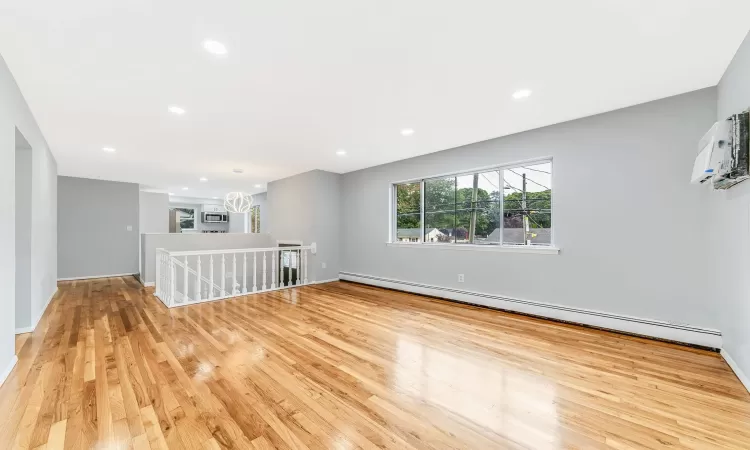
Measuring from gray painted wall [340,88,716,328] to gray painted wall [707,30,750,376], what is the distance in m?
0.16

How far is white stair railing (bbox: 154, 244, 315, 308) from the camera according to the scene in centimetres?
419

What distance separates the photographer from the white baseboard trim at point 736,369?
1.96m

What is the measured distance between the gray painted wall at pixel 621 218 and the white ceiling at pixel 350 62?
10.1 inches

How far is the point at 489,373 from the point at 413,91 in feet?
7.86

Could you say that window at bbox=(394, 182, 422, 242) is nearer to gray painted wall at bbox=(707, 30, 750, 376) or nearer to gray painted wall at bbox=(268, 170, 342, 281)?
gray painted wall at bbox=(268, 170, 342, 281)

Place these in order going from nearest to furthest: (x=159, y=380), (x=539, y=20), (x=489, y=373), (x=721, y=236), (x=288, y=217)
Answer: (x=539, y=20) < (x=159, y=380) < (x=489, y=373) < (x=721, y=236) < (x=288, y=217)

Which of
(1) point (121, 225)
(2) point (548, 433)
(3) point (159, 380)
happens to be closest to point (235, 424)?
(3) point (159, 380)

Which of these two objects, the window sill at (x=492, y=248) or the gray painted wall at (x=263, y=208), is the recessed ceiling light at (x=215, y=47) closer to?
the window sill at (x=492, y=248)

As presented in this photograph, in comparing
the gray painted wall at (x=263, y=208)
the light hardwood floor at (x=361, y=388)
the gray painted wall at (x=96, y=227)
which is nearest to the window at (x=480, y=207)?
the light hardwood floor at (x=361, y=388)

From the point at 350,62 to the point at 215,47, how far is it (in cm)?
92

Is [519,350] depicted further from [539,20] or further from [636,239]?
[539,20]

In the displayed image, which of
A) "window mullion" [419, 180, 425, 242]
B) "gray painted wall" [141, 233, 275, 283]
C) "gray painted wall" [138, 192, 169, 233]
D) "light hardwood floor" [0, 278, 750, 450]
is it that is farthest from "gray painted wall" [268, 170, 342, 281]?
"gray painted wall" [138, 192, 169, 233]

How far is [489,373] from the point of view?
85.3 inches

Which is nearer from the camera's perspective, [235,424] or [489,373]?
[235,424]
